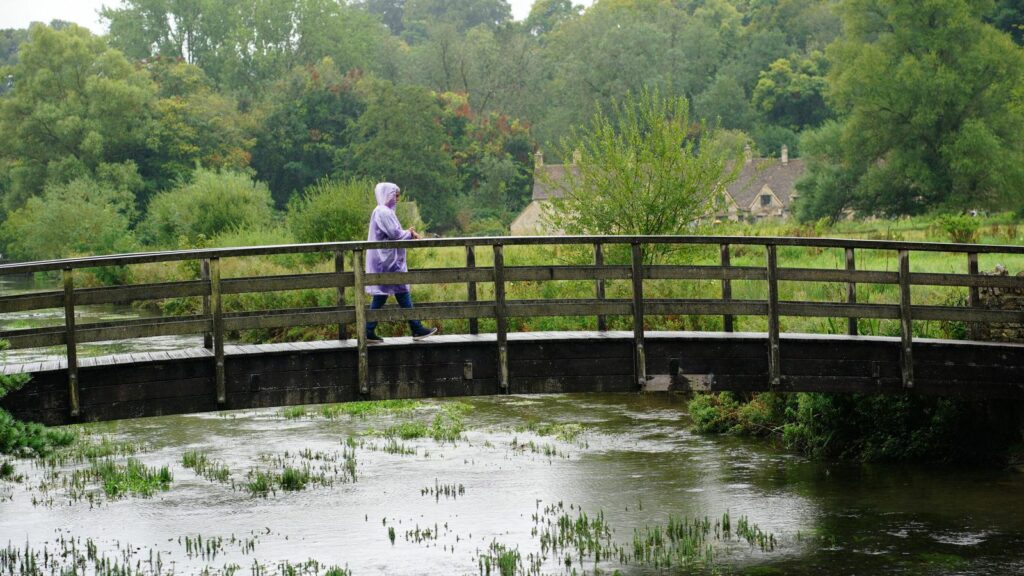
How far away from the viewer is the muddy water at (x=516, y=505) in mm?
12516

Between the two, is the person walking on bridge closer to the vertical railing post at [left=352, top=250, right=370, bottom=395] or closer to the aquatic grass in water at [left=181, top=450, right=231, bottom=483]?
the vertical railing post at [left=352, top=250, right=370, bottom=395]

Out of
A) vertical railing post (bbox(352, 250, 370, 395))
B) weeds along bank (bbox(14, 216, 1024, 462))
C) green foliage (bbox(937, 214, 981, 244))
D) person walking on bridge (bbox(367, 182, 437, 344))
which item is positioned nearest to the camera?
vertical railing post (bbox(352, 250, 370, 395))

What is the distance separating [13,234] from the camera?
2653 inches

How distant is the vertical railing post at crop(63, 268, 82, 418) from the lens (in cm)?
1126

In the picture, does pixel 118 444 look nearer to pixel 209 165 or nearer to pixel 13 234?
pixel 13 234

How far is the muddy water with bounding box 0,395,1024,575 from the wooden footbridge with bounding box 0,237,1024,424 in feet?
5.29

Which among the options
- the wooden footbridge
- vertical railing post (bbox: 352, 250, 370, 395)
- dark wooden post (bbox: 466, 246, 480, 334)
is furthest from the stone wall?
vertical railing post (bbox: 352, 250, 370, 395)

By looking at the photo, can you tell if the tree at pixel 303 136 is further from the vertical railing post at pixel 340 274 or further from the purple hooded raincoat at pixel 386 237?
the vertical railing post at pixel 340 274

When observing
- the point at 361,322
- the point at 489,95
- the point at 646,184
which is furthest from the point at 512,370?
the point at 489,95

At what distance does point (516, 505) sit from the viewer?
14742mm

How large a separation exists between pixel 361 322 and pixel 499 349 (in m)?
1.48

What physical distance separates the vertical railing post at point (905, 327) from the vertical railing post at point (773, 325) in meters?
1.35

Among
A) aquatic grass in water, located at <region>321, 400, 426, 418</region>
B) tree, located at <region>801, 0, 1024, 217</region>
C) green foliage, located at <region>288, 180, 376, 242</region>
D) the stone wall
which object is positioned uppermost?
tree, located at <region>801, 0, 1024, 217</region>

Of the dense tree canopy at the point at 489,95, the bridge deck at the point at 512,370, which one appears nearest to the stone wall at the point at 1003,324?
the bridge deck at the point at 512,370
